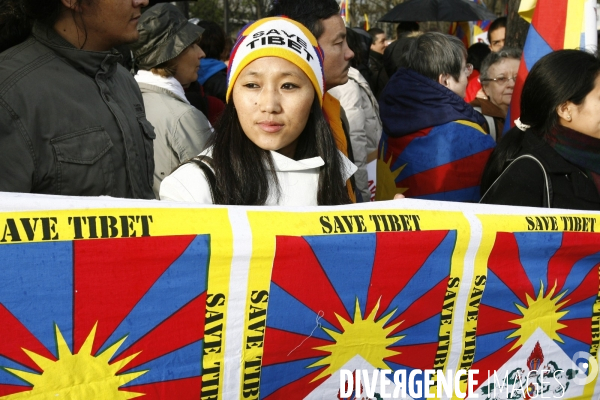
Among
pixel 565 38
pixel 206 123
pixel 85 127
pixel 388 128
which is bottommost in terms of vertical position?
pixel 85 127

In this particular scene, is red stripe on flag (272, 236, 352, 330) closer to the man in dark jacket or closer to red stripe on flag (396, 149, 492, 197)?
the man in dark jacket

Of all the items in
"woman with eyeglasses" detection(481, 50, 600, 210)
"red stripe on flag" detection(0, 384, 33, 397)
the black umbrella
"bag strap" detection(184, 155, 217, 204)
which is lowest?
"red stripe on flag" detection(0, 384, 33, 397)

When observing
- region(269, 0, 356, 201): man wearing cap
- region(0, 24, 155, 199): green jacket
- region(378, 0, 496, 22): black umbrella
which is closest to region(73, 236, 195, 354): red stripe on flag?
region(0, 24, 155, 199): green jacket

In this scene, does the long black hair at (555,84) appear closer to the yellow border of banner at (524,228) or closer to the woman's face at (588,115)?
the woman's face at (588,115)

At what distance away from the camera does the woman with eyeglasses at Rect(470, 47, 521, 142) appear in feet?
16.6

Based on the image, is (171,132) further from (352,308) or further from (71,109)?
(352,308)

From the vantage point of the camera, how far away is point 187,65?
4.08m

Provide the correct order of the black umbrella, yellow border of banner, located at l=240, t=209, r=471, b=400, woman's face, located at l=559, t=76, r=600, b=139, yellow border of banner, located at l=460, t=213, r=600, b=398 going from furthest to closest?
the black umbrella
woman's face, located at l=559, t=76, r=600, b=139
yellow border of banner, located at l=460, t=213, r=600, b=398
yellow border of banner, located at l=240, t=209, r=471, b=400

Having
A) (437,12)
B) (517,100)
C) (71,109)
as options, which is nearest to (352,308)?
(71,109)

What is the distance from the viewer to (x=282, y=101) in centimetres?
231

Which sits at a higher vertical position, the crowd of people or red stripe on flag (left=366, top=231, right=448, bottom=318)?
the crowd of people

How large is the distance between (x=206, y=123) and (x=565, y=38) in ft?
7.40

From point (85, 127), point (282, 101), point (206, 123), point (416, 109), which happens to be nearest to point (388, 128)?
point (416, 109)

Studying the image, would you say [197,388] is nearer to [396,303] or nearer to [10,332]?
[10,332]
